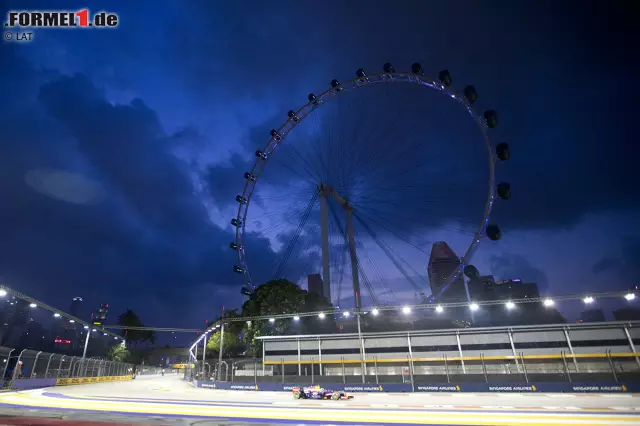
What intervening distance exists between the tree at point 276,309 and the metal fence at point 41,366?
74.7 ft

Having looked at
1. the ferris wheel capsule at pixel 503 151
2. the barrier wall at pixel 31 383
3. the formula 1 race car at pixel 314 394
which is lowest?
the formula 1 race car at pixel 314 394

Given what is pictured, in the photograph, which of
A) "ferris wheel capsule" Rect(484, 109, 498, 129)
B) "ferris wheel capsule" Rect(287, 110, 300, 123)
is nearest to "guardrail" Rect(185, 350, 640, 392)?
"ferris wheel capsule" Rect(484, 109, 498, 129)

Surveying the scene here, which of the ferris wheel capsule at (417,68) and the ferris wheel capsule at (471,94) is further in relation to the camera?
the ferris wheel capsule at (417,68)

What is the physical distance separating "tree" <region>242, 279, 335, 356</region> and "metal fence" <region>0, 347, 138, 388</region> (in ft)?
74.7

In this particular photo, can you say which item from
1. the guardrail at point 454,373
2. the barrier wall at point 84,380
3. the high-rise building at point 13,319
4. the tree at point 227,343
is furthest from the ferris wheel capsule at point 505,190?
the high-rise building at point 13,319

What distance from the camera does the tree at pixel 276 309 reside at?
52.3m

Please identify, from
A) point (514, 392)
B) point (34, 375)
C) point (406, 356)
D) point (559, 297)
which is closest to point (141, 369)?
point (34, 375)

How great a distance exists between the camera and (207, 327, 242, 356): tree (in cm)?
7412

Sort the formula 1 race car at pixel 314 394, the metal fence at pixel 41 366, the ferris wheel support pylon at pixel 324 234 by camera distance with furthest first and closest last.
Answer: the ferris wheel support pylon at pixel 324 234
the metal fence at pixel 41 366
the formula 1 race car at pixel 314 394

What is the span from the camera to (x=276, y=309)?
54.2 m

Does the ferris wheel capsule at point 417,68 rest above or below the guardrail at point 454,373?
above

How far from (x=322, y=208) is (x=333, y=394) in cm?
3944

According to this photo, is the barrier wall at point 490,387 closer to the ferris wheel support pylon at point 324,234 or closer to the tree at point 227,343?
the ferris wheel support pylon at point 324,234

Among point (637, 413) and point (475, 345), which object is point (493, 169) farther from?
point (637, 413)
